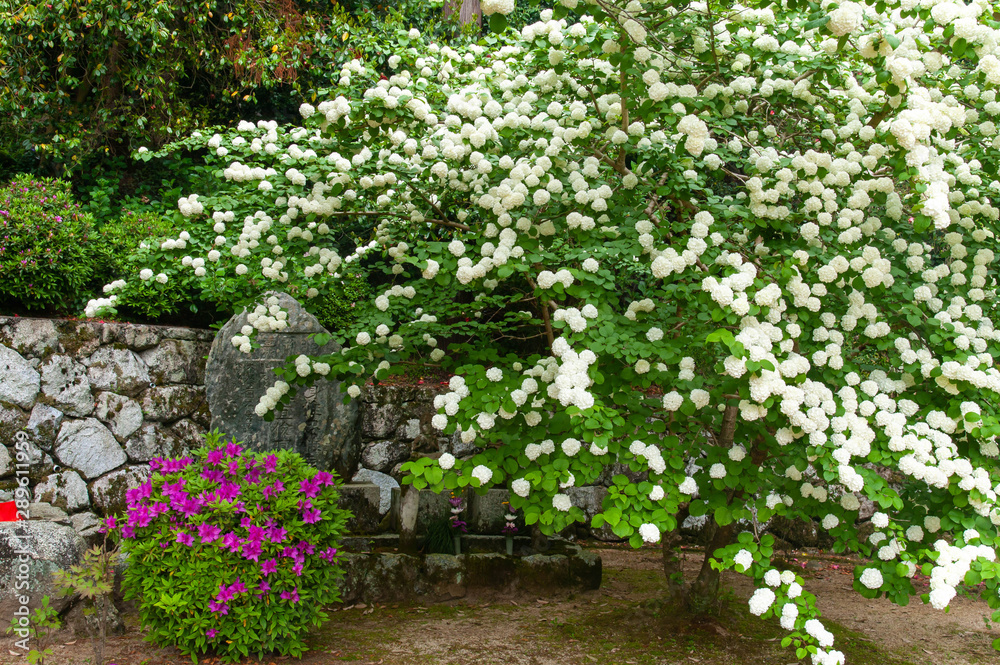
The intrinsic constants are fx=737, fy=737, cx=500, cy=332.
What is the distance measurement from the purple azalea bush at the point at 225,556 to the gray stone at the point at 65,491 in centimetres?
272

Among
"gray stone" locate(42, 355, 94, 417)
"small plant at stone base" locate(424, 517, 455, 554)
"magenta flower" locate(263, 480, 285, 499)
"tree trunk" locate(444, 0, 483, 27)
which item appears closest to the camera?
"magenta flower" locate(263, 480, 285, 499)

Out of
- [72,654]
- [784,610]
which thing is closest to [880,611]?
[784,610]

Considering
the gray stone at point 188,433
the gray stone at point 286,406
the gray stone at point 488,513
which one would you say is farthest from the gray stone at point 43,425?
the gray stone at point 488,513

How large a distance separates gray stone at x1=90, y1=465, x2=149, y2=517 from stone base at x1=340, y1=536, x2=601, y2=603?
2241 mm

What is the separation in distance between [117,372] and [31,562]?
2687 millimetres

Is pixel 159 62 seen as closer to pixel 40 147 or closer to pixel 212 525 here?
pixel 40 147

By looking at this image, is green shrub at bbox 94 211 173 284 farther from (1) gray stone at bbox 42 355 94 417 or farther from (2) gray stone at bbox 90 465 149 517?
(2) gray stone at bbox 90 465 149 517

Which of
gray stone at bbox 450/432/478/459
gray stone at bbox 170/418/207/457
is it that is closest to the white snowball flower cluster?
gray stone at bbox 450/432/478/459

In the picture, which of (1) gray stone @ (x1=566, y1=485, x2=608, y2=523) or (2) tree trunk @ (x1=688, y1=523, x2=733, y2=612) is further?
(1) gray stone @ (x1=566, y1=485, x2=608, y2=523)

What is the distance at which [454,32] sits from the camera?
8.35 meters

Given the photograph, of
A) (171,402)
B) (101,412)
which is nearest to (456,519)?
(171,402)

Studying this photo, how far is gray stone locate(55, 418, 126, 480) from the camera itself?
607cm

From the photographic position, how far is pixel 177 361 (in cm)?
674

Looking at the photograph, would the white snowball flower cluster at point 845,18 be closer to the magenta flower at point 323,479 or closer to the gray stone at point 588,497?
the magenta flower at point 323,479
